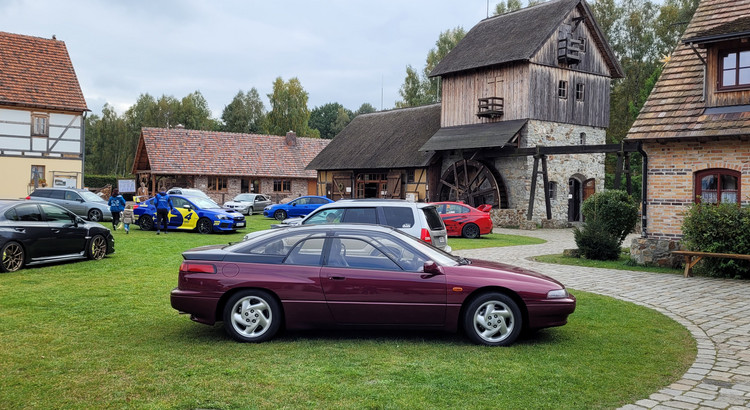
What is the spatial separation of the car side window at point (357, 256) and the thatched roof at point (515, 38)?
26.4m

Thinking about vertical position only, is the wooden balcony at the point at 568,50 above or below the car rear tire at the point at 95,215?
above

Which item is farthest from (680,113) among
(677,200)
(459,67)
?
(459,67)

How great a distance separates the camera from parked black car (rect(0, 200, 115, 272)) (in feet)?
41.2

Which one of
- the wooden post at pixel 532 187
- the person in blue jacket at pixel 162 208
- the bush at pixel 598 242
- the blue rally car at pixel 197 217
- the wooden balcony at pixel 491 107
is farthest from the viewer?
the wooden balcony at pixel 491 107

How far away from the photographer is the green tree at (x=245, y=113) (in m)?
77.2

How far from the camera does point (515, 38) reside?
33750 mm

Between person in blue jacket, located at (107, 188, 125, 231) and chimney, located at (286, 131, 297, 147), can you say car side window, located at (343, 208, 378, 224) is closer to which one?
person in blue jacket, located at (107, 188, 125, 231)

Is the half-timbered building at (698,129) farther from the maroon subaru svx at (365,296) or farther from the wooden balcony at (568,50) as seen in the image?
the wooden balcony at (568,50)

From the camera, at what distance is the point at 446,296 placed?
704cm

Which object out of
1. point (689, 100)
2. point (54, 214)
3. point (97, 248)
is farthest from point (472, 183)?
point (54, 214)

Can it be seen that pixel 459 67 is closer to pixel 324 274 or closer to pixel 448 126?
pixel 448 126

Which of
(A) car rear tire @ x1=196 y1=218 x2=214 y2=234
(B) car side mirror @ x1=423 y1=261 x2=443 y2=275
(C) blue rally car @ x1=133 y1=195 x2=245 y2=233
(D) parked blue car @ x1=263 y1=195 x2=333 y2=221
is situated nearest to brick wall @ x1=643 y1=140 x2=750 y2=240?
(B) car side mirror @ x1=423 y1=261 x2=443 y2=275

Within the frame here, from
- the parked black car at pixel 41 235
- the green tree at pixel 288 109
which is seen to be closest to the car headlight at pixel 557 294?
the parked black car at pixel 41 235

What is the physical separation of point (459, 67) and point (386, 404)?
31.9 metres
